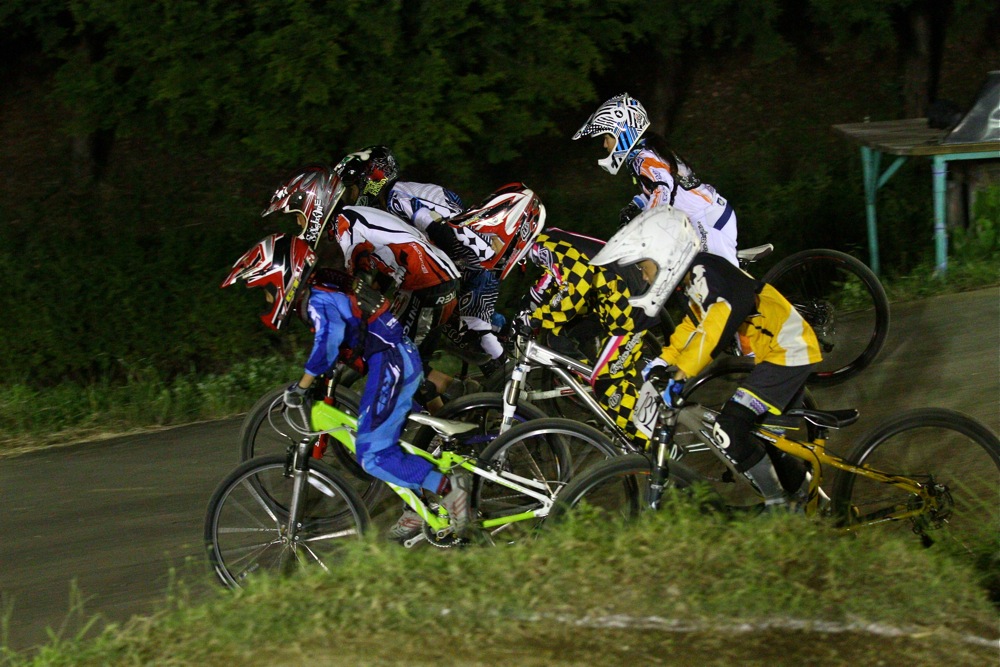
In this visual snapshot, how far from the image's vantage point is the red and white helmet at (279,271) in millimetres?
5730

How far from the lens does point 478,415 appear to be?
607 centimetres

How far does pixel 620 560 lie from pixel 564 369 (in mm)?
1535

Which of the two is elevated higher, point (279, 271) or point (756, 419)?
point (279, 271)

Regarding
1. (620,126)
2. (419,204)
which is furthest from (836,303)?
(419,204)

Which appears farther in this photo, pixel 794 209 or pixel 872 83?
pixel 872 83

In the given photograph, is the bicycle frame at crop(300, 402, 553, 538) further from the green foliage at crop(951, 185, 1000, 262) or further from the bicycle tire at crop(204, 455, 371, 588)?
the green foliage at crop(951, 185, 1000, 262)

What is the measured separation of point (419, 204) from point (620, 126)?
150 centimetres

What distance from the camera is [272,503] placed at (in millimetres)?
5480

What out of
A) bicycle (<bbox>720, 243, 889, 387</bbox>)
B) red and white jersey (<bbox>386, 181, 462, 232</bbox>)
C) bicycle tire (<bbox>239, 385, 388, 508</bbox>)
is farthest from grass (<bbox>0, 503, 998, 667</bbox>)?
red and white jersey (<bbox>386, 181, 462, 232</bbox>)

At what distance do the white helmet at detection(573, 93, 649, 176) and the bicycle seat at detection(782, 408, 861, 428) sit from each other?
258 centimetres

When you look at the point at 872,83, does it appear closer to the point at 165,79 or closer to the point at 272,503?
the point at 165,79

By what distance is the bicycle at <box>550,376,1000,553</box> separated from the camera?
16.3 feet

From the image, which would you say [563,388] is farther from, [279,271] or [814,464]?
[279,271]

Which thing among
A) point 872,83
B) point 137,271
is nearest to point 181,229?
point 137,271
